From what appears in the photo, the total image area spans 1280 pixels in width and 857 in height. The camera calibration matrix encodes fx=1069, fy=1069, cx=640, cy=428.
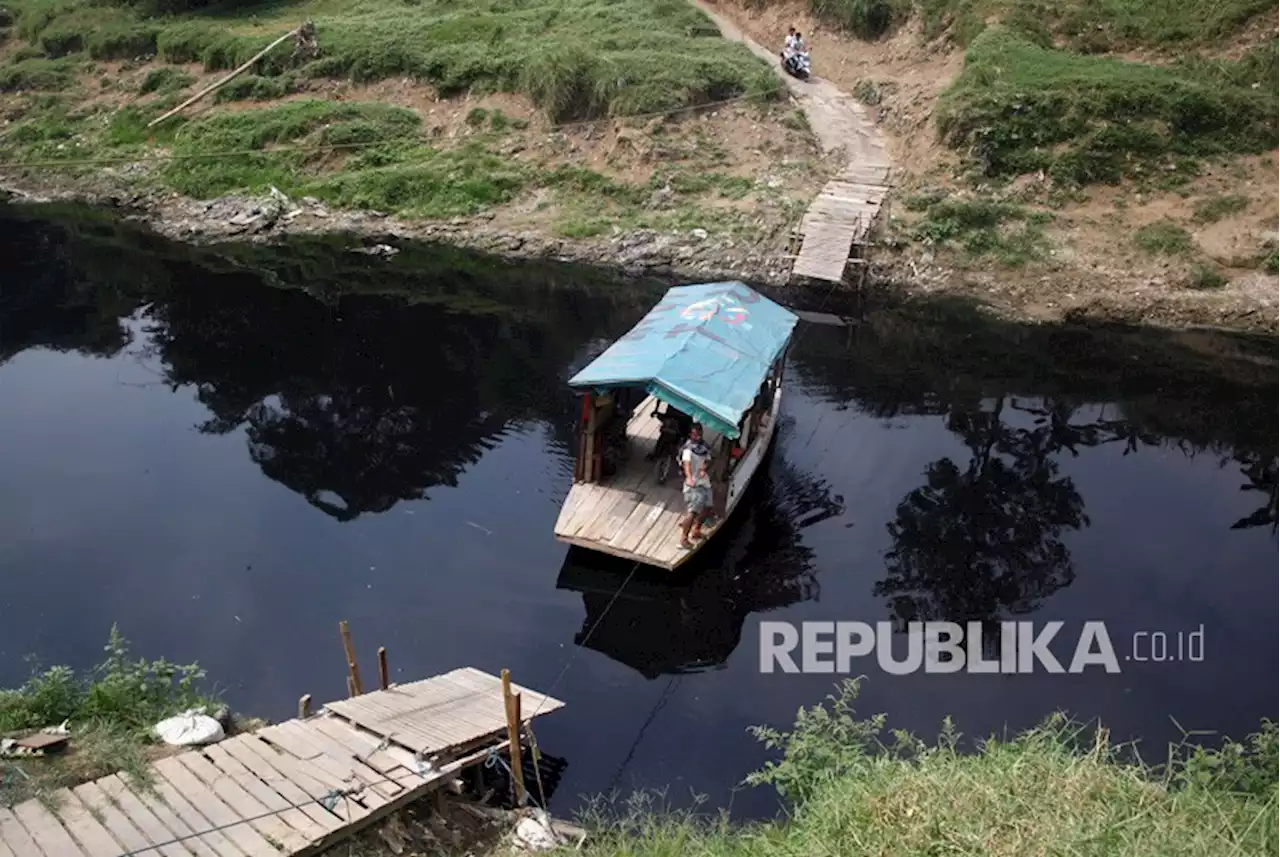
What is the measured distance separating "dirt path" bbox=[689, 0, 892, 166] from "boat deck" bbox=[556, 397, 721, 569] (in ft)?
50.1

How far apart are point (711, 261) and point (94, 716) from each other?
1820 cm

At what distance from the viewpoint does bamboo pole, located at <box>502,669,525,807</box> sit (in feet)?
35.0

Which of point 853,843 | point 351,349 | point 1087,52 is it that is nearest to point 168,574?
point 351,349

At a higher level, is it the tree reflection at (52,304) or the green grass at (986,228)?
the green grass at (986,228)

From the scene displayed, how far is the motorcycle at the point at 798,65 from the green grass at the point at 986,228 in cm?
862

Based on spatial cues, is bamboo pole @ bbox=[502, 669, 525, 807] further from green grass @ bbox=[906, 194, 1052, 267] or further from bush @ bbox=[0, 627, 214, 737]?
green grass @ bbox=[906, 194, 1052, 267]

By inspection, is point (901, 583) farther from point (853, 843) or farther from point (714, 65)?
point (714, 65)

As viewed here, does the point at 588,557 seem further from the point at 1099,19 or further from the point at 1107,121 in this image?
the point at 1099,19

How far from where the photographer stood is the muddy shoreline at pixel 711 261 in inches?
944

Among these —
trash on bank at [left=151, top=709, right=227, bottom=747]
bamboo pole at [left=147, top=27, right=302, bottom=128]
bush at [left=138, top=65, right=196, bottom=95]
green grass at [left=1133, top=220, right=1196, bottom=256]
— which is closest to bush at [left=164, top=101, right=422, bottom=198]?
bamboo pole at [left=147, top=27, right=302, bottom=128]

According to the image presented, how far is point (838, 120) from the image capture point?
101 feet

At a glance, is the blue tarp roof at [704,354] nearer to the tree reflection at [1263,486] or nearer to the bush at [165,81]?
the tree reflection at [1263,486]

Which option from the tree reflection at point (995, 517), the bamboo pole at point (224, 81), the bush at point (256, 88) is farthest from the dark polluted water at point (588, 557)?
the bush at point (256, 88)

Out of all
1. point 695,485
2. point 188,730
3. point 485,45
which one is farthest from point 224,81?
point 188,730
